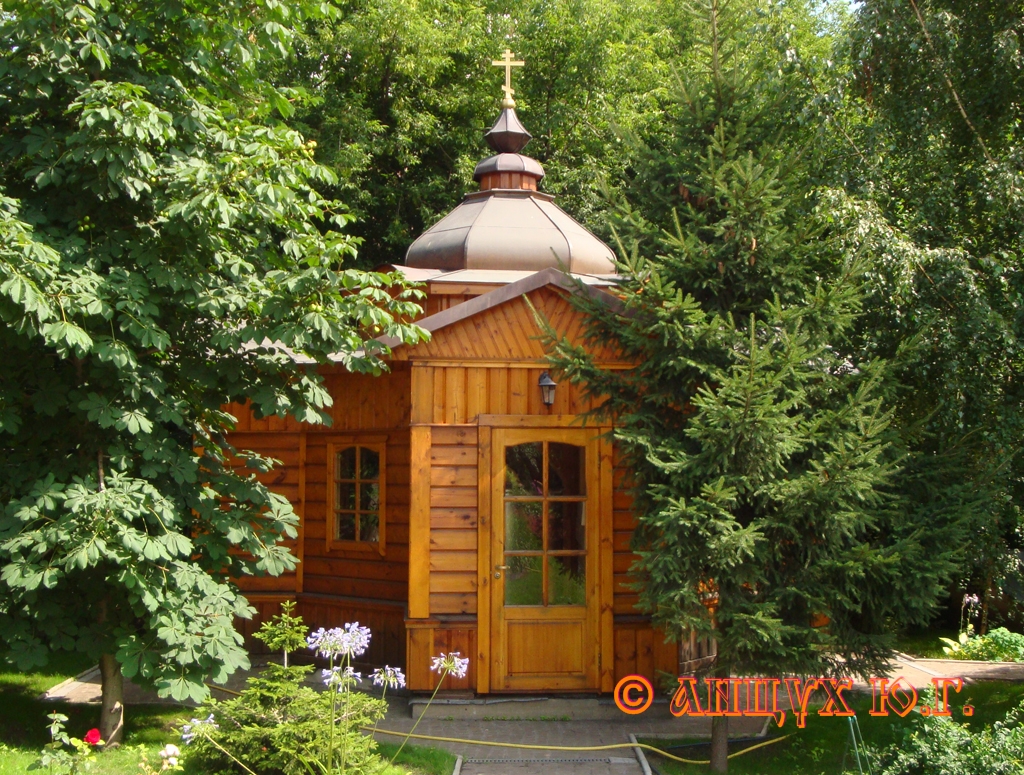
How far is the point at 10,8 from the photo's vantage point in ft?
20.8

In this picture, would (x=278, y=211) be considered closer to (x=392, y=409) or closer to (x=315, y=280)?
(x=315, y=280)

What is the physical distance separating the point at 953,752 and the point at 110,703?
19.5 ft

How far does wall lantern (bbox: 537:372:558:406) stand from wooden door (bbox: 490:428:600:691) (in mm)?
278

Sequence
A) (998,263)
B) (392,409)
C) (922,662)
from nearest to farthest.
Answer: (998,263) < (392,409) < (922,662)

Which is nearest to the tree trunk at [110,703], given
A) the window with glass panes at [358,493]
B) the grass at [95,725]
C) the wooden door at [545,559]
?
the grass at [95,725]

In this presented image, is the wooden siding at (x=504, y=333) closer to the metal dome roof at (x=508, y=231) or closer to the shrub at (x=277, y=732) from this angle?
the metal dome roof at (x=508, y=231)

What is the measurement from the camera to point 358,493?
9781 mm

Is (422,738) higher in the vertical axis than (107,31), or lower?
lower

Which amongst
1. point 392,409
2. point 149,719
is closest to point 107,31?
point 392,409

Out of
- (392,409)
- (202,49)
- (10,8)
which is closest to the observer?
(10,8)

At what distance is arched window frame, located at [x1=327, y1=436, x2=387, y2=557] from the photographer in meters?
9.45

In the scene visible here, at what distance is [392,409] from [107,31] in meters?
4.20

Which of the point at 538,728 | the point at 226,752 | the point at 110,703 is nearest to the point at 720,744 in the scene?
the point at 538,728

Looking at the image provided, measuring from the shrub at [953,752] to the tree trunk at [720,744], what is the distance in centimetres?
110
